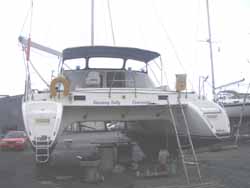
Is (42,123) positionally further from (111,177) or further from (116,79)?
(116,79)

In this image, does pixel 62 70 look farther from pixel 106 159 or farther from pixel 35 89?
pixel 106 159

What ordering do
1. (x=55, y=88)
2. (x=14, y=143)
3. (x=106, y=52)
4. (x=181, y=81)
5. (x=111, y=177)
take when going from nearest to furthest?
(x=55, y=88), (x=111, y=177), (x=181, y=81), (x=106, y=52), (x=14, y=143)

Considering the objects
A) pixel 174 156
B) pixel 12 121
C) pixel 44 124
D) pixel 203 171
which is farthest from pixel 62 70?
pixel 12 121

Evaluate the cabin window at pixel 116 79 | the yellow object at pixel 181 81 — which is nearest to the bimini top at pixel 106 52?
the cabin window at pixel 116 79

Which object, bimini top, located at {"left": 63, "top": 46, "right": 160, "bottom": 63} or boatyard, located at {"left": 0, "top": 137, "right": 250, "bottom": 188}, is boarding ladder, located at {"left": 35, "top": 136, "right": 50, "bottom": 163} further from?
bimini top, located at {"left": 63, "top": 46, "right": 160, "bottom": 63}

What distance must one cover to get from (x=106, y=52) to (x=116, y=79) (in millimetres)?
826

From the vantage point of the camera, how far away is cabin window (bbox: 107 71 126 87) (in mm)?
9562

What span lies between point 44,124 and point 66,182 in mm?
1458

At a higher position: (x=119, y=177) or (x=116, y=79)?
(x=116, y=79)

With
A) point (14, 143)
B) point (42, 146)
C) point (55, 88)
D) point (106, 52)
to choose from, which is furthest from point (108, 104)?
point (14, 143)

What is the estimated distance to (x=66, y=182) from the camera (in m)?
7.34

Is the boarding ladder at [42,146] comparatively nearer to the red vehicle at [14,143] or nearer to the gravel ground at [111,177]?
the gravel ground at [111,177]

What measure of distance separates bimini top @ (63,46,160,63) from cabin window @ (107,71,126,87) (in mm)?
585

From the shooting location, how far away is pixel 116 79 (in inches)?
382
